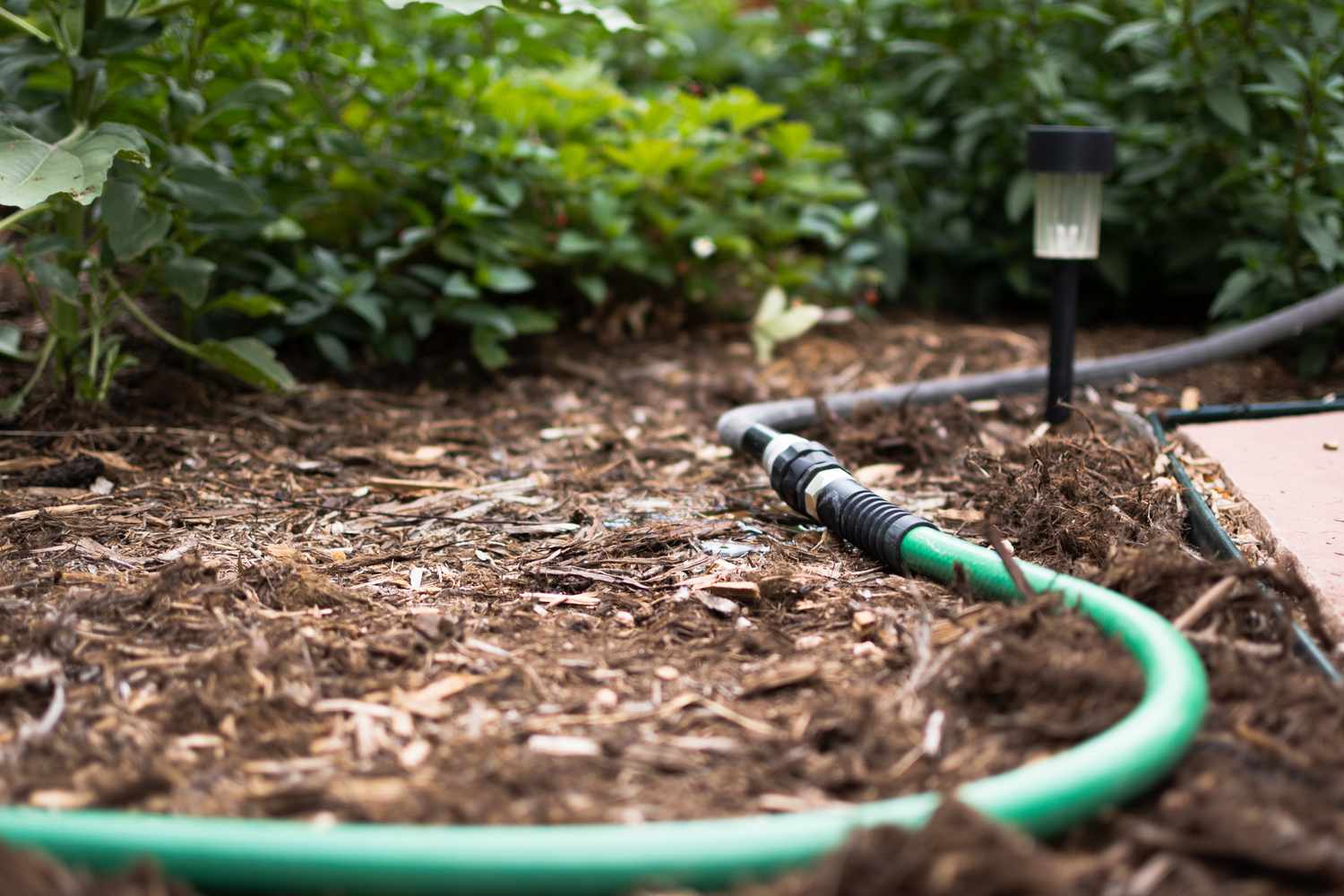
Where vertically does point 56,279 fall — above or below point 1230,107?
below

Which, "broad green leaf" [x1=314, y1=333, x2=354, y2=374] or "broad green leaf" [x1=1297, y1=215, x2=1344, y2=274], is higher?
"broad green leaf" [x1=1297, y1=215, x2=1344, y2=274]

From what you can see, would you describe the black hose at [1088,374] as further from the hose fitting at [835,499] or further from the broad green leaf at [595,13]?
the broad green leaf at [595,13]

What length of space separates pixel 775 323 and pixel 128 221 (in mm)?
1817

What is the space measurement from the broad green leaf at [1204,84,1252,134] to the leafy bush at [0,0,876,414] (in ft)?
3.46

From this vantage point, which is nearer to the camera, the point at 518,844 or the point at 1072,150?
the point at 518,844

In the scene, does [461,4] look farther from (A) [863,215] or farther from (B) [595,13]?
(A) [863,215]

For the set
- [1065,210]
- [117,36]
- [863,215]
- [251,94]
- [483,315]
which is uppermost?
[117,36]

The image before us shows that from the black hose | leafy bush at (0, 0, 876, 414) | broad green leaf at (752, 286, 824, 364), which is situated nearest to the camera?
leafy bush at (0, 0, 876, 414)

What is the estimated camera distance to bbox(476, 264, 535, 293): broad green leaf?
9.71 ft

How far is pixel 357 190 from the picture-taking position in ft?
10.1

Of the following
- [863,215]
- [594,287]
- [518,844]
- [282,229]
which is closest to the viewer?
[518,844]

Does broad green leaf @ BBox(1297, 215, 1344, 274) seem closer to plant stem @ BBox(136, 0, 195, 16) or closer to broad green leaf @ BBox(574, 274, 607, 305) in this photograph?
broad green leaf @ BBox(574, 274, 607, 305)

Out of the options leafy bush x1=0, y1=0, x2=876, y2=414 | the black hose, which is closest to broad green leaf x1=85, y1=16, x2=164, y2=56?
leafy bush x1=0, y1=0, x2=876, y2=414

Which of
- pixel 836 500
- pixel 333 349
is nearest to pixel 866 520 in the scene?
pixel 836 500
